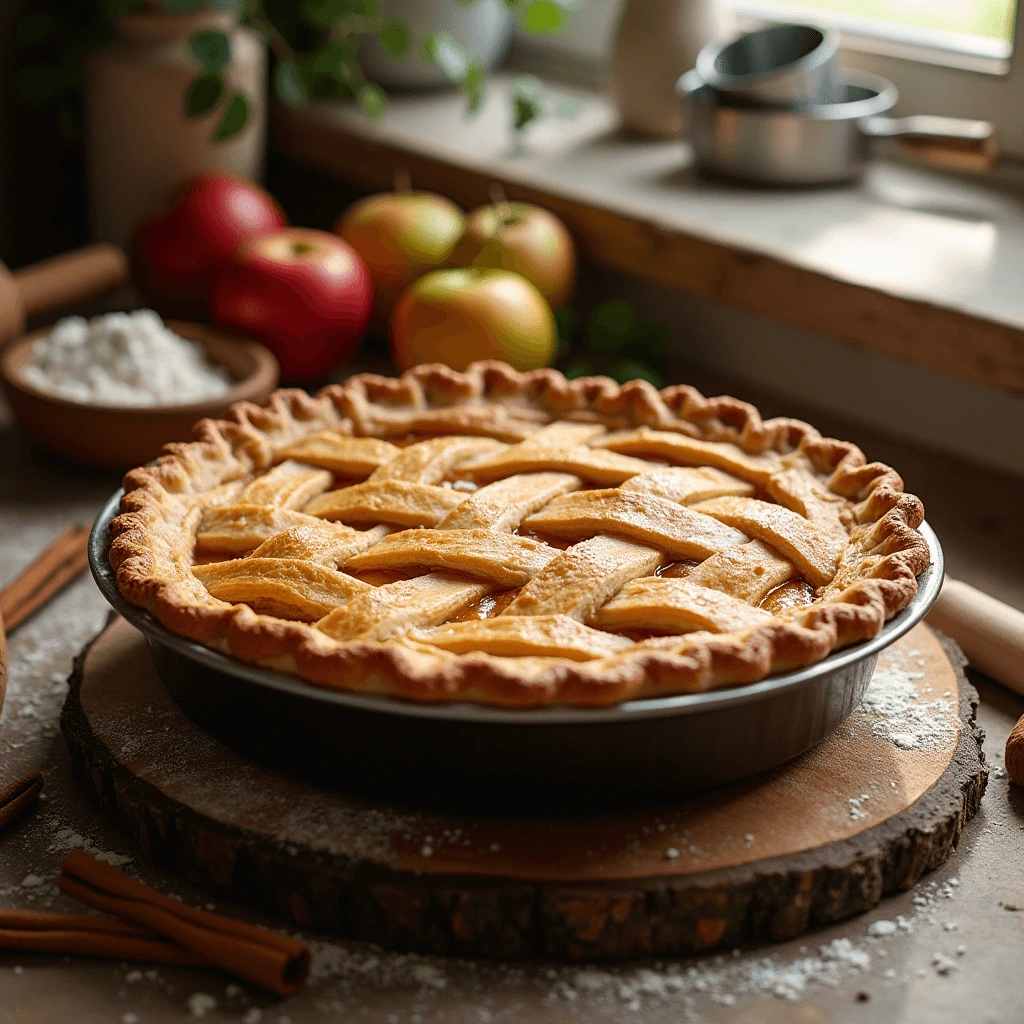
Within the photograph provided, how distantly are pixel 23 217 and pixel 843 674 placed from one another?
2.50m

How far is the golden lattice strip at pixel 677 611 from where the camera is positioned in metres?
1.27

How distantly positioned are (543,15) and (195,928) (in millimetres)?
2100

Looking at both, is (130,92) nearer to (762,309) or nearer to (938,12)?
(762,309)

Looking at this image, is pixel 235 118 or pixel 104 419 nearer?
pixel 104 419

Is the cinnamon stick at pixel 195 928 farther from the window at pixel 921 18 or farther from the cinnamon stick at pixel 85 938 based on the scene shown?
the window at pixel 921 18

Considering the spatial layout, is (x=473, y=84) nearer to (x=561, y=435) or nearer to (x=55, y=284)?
(x=55, y=284)

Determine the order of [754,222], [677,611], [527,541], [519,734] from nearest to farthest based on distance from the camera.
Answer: [519,734], [677,611], [527,541], [754,222]

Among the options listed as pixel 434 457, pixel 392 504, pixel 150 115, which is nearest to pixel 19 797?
pixel 392 504

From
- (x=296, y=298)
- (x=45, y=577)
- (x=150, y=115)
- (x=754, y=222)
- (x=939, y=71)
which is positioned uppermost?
(x=939, y=71)

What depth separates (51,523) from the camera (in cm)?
208

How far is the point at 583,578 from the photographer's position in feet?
4.35

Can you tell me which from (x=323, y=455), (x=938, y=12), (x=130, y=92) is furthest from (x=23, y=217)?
(x=938, y=12)

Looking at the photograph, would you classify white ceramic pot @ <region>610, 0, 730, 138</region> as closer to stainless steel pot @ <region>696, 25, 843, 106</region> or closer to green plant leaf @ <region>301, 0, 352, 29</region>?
stainless steel pot @ <region>696, 25, 843, 106</region>

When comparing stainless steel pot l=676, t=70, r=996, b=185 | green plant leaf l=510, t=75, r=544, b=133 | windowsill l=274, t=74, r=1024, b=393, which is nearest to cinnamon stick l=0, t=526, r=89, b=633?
windowsill l=274, t=74, r=1024, b=393
